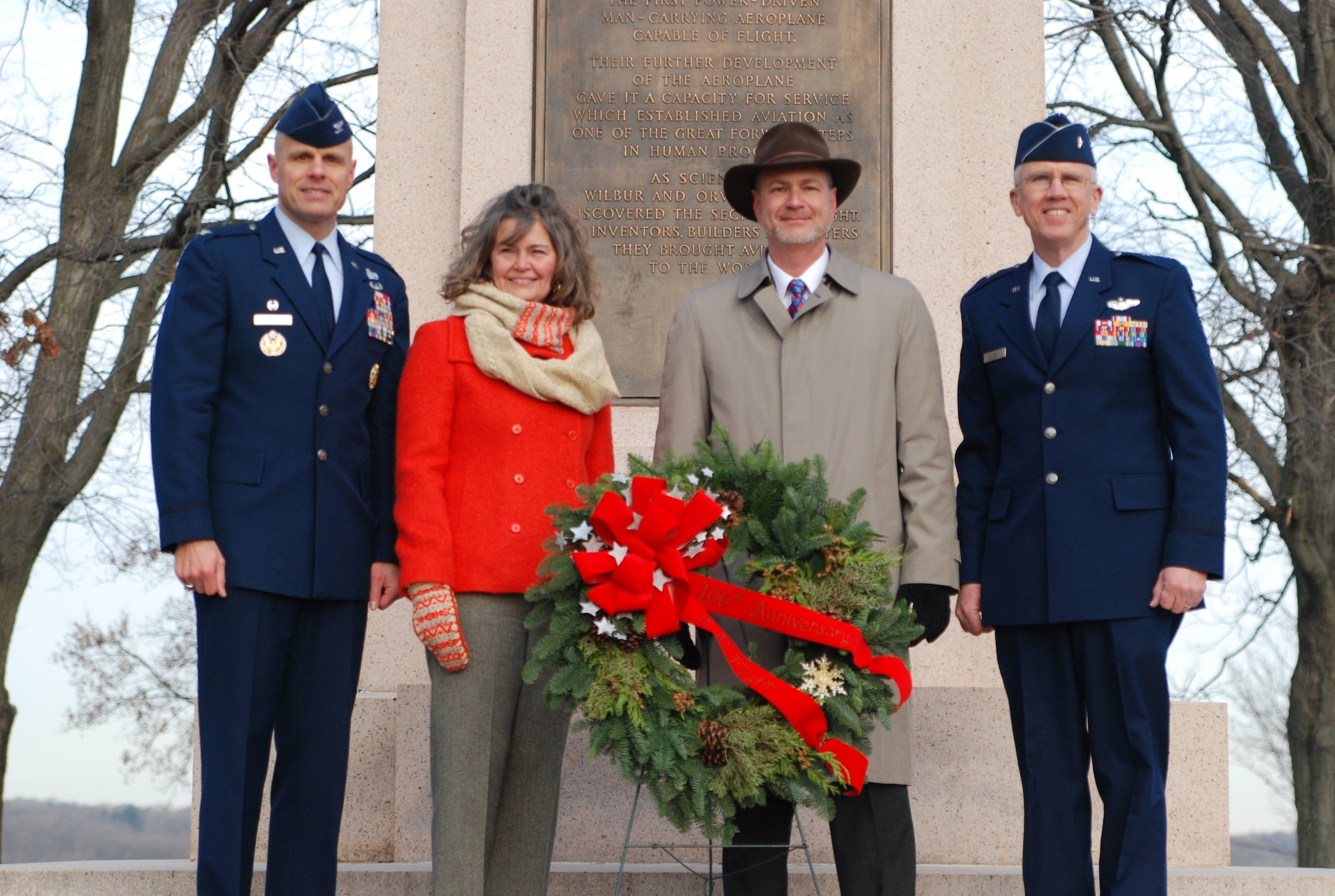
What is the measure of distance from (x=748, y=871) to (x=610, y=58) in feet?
12.4

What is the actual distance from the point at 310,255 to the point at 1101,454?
226cm

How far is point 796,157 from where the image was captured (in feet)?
12.9

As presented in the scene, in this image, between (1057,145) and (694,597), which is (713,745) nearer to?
(694,597)

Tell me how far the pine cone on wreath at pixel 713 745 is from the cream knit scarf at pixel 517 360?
939 millimetres

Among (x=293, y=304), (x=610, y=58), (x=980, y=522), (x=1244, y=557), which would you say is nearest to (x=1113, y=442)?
(x=980, y=522)

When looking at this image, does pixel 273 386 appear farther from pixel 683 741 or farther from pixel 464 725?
pixel 683 741

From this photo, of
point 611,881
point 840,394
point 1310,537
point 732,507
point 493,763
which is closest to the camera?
point 732,507

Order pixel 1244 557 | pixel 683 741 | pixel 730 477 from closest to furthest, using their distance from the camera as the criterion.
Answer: pixel 683 741
pixel 730 477
pixel 1244 557

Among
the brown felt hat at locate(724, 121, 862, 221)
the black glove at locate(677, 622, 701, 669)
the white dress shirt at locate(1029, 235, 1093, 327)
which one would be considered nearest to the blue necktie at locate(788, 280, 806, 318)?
the brown felt hat at locate(724, 121, 862, 221)

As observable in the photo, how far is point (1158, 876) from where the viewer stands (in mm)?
3699

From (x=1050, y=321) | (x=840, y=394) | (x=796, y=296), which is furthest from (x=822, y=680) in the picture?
(x=1050, y=321)

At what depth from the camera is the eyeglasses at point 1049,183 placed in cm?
398

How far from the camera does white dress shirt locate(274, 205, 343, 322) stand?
402cm

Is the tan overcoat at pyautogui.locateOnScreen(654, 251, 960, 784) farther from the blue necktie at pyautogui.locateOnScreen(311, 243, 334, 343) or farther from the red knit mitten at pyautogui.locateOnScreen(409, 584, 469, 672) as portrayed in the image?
the blue necktie at pyautogui.locateOnScreen(311, 243, 334, 343)
